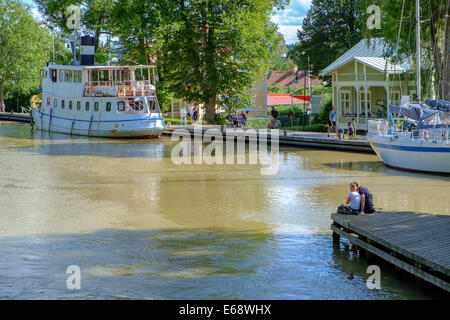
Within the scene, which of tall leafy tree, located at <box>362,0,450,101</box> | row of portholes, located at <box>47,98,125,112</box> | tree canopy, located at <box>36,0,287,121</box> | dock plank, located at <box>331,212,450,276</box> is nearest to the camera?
dock plank, located at <box>331,212,450,276</box>

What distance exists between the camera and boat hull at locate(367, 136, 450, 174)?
24547 millimetres

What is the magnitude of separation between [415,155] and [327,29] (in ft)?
111

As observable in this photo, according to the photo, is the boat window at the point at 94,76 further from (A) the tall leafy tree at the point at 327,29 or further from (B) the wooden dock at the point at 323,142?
(A) the tall leafy tree at the point at 327,29

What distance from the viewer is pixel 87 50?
45750mm

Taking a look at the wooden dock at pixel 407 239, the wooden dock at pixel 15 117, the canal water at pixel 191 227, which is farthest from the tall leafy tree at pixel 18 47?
the wooden dock at pixel 407 239

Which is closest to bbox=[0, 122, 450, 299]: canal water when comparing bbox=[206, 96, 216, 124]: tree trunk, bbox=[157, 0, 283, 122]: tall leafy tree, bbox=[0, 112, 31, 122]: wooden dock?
bbox=[157, 0, 283, 122]: tall leafy tree

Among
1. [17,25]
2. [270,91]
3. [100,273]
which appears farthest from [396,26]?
[270,91]

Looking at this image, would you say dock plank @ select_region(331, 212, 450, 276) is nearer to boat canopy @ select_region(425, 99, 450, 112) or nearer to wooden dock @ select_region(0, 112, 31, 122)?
boat canopy @ select_region(425, 99, 450, 112)

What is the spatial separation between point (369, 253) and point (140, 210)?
312 inches

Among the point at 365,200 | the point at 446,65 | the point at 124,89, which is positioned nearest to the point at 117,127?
the point at 124,89

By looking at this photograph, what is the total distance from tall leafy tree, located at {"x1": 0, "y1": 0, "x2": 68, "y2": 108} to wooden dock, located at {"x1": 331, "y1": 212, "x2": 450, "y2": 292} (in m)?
59.1

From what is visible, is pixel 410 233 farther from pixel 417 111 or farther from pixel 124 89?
pixel 124 89

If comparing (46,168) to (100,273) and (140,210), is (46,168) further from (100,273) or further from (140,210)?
(100,273)
